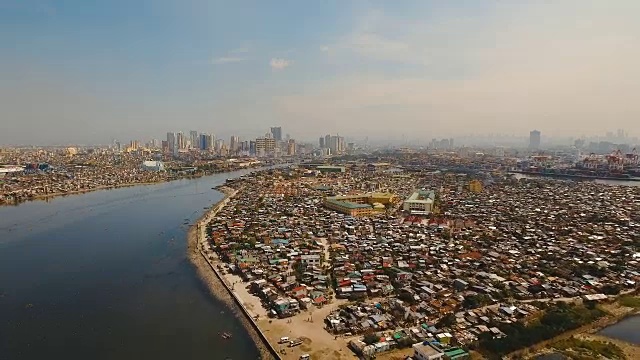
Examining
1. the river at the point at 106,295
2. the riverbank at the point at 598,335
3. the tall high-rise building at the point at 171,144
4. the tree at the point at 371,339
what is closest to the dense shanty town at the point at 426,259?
the tree at the point at 371,339

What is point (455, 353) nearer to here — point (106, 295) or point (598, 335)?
point (598, 335)

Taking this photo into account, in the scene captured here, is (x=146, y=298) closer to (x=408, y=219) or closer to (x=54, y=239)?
(x=54, y=239)

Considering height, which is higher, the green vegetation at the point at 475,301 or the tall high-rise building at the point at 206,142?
the tall high-rise building at the point at 206,142

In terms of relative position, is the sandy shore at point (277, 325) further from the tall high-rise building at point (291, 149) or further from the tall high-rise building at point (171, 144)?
the tall high-rise building at point (171, 144)

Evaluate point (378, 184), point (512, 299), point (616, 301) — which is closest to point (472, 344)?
point (512, 299)

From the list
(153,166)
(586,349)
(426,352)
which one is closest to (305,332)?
(426,352)

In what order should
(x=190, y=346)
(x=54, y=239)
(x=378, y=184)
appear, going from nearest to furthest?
(x=190, y=346), (x=54, y=239), (x=378, y=184)
